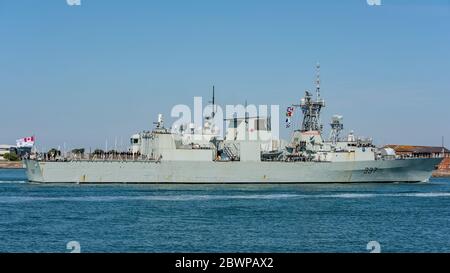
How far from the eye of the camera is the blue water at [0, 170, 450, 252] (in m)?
19.8

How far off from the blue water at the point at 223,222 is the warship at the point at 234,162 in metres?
11.3

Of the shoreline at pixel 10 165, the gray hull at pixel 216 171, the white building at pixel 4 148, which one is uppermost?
the white building at pixel 4 148

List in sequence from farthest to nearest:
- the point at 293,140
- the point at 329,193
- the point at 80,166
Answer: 1. the point at 293,140
2. the point at 80,166
3. the point at 329,193

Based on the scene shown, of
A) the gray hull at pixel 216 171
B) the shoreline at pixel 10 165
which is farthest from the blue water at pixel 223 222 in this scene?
the shoreline at pixel 10 165

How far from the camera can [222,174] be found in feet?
166

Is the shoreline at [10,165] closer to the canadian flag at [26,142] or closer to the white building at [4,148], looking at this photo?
the white building at [4,148]

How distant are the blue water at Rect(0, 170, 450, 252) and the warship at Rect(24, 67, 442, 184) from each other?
11.3m

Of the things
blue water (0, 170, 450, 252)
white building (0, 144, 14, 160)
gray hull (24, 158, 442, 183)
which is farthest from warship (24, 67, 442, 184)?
white building (0, 144, 14, 160)

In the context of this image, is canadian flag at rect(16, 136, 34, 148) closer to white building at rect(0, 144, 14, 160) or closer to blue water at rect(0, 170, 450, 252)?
blue water at rect(0, 170, 450, 252)

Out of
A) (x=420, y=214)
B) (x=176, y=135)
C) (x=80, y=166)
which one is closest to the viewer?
(x=420, y=214)

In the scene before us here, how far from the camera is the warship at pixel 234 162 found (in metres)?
50.2
